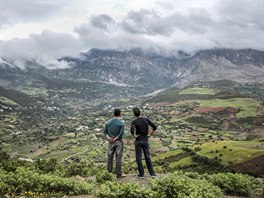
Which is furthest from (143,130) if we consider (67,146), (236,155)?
(67,146)

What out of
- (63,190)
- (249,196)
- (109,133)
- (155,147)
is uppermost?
(109,133)

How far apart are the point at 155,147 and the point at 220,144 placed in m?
46.5

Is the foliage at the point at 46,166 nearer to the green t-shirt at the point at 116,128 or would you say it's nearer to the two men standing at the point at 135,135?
the two men standing at the point at 135,135

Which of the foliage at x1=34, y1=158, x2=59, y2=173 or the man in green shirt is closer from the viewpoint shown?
the man in green shirt

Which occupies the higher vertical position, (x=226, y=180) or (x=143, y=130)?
(x=143, y=130)

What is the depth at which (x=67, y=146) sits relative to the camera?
199m

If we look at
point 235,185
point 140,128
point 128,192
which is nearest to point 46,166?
point 140,128

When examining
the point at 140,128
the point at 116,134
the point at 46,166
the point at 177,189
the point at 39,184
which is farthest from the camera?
the point at 46,166

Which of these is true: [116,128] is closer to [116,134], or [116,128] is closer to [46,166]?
[116,134]

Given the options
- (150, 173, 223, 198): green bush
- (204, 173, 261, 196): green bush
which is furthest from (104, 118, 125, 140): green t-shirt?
(204, 173, 261, 196): green bush

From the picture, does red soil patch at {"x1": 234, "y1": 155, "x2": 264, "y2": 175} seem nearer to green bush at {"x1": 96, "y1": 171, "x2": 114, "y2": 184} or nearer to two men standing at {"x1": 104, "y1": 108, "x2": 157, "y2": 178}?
two men standing at {"x1": 104, "y1": 108, "x2": 157, "y2": 178}

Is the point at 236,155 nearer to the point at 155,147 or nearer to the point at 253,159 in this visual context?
the point at 253,159

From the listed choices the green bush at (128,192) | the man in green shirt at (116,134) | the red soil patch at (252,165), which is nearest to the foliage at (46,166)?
the man in green shirt at (116,134)

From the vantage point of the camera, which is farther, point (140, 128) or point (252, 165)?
point (252, 165)
